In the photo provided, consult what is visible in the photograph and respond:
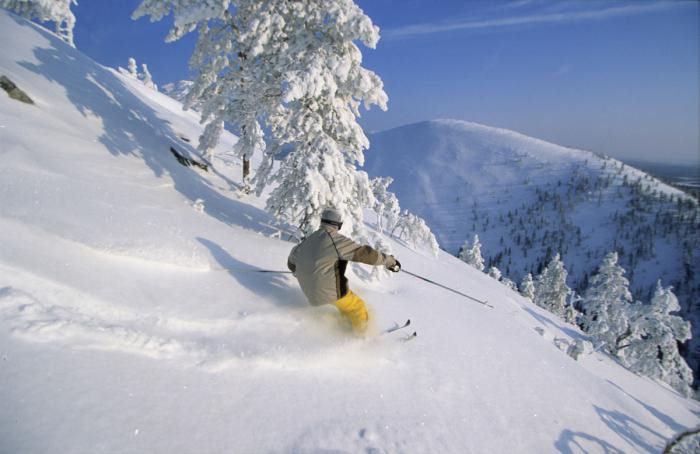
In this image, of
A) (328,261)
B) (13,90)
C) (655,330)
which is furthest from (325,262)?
(655,330)

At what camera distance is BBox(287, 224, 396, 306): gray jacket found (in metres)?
5.23

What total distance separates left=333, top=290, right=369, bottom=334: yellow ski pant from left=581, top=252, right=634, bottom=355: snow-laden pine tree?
40.0 metres

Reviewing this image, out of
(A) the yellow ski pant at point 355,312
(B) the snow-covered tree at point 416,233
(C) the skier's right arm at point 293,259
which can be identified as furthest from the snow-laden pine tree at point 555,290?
(C) the skier's right arm at point 293,259

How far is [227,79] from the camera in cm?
1002

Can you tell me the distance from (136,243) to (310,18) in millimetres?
5998

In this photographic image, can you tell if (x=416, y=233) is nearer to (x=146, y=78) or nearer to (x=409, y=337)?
(x=409, y=337)

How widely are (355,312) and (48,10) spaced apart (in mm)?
26321

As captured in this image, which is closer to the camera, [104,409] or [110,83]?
[104,409]

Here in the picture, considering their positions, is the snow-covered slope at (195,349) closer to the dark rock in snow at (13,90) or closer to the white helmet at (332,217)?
the dark rock in snow at (13,90)

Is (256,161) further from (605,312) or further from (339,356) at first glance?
(605,312)

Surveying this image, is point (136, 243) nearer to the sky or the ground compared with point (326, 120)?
nearer to the ground

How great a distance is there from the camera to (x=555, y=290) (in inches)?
1969

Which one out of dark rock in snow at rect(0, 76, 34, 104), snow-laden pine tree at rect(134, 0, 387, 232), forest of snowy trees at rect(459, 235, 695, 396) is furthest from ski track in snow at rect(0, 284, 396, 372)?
forest of snowy trees at rect(459, 235, 695, 396)

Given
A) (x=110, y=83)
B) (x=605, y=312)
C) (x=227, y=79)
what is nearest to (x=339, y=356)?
(x=227, y=79)
